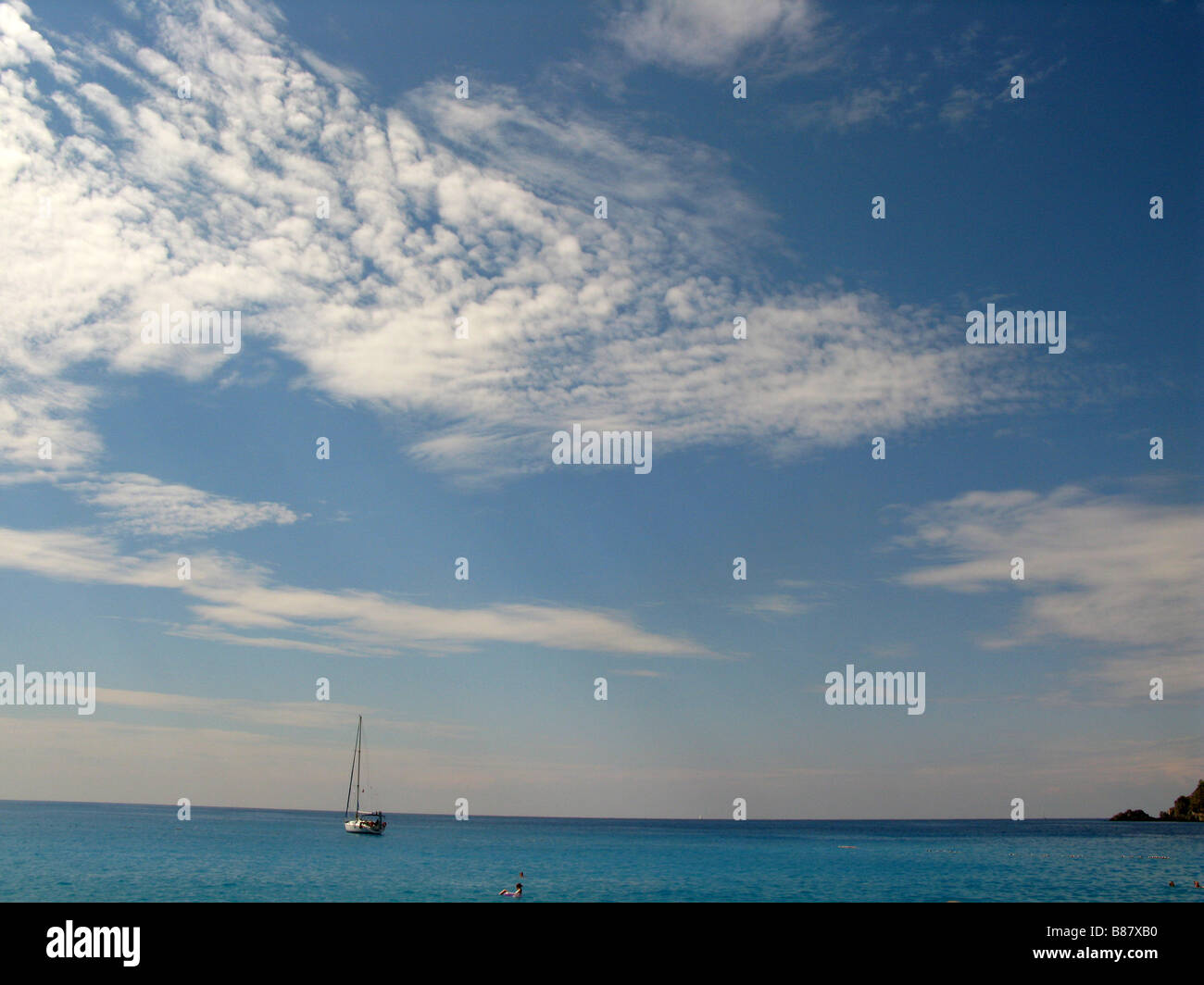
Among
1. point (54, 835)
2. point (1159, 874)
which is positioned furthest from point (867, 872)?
point (54, 835)

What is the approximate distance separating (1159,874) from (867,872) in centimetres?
Answer: 2445
